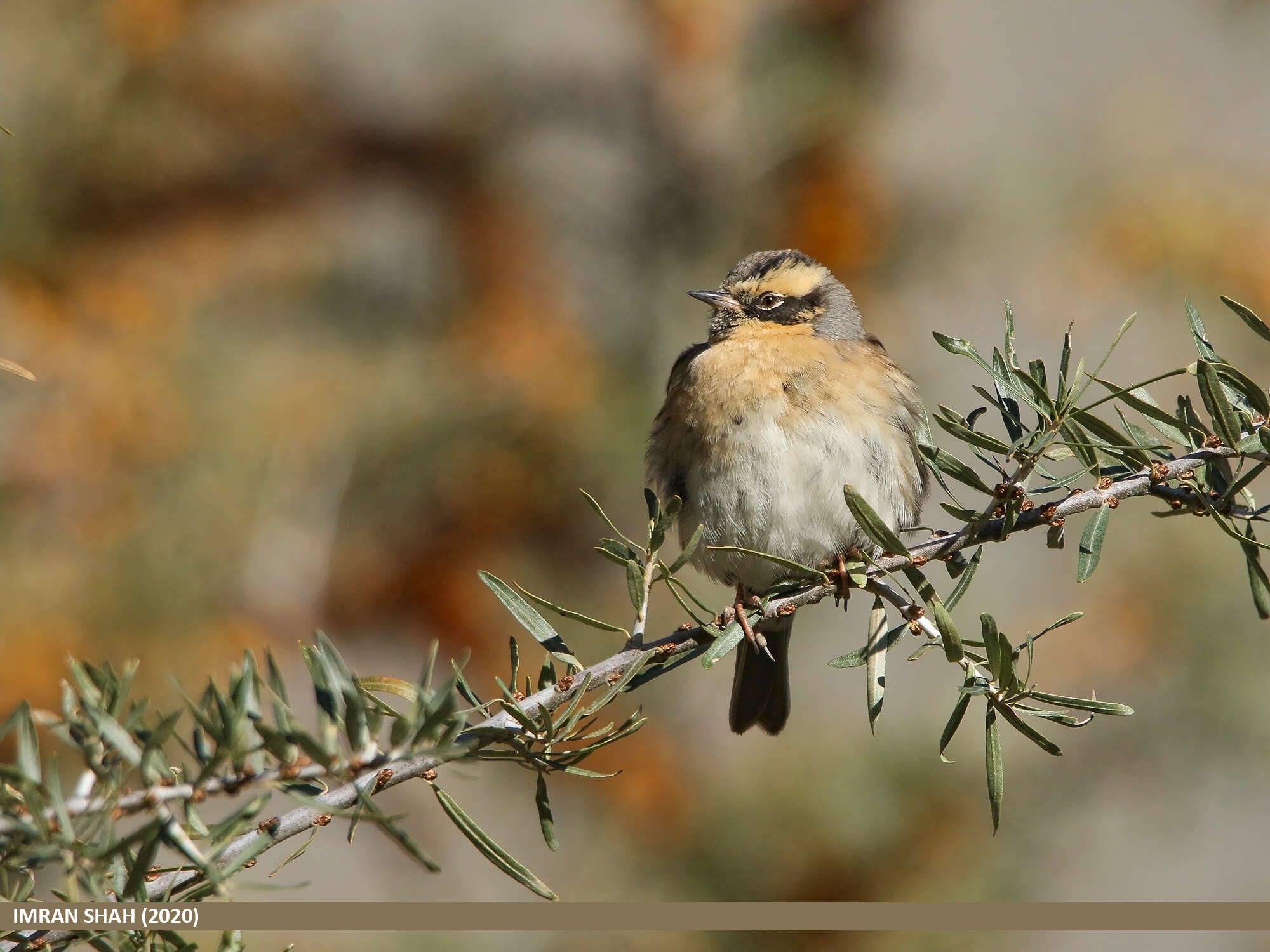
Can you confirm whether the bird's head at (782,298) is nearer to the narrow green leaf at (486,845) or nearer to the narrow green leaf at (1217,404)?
the narrow green leaf at (1217,404)

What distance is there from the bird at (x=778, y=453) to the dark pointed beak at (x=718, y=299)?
0.06 metres

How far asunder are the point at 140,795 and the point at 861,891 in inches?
122

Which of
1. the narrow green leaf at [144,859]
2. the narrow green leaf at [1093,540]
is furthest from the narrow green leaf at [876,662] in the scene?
the narrow green leaf at [144,859]

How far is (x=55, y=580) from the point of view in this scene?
3520mm

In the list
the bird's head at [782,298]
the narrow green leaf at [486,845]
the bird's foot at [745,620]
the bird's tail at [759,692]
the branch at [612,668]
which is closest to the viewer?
the branch at [612,668]

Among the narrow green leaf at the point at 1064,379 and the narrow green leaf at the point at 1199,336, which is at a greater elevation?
the narrow green leaf at the point at 1199,336

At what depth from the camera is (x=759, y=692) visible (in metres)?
2.83

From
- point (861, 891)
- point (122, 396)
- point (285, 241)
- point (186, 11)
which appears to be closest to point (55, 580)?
point (122, 396)

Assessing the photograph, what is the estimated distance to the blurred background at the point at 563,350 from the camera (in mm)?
3662

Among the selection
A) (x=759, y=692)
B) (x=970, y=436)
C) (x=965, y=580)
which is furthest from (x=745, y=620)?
(x=759, y=692)

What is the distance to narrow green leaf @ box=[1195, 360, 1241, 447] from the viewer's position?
113 cm

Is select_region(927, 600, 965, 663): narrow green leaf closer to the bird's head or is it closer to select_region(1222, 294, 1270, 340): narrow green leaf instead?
select_region(1222, 294, 1270, 340): narrow green leaf

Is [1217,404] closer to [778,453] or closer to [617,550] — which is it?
[617,550]

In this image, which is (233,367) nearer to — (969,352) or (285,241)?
(285,241)
